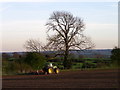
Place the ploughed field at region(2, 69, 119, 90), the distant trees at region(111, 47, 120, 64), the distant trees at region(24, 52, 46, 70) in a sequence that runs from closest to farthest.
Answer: the ploughed field at region(2, 69, 119, 90) → the distant trees at region(111, 47, 120, 64) → the distant trees at region(24, 52, 46, 70)

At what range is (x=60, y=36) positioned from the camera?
3444cm

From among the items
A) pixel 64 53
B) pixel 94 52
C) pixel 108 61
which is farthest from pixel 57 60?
pixel 108 61

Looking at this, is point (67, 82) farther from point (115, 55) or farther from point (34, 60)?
point (115, 55)

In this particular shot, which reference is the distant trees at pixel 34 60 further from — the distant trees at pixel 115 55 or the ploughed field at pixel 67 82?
the ploughed field at pixel 67 82

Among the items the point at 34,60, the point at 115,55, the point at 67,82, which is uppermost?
the point at 115,55

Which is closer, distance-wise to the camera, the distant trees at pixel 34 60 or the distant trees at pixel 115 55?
the distant trees at pixel 115 55

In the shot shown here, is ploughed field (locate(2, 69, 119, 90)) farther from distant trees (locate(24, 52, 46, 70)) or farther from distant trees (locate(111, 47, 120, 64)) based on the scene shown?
distant trees (locate(24, 52, 46, 70))

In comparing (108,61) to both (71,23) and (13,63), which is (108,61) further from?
(13,63)

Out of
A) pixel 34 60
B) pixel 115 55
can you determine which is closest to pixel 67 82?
pixel 34 60

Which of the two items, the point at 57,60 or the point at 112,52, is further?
the point at 57,60

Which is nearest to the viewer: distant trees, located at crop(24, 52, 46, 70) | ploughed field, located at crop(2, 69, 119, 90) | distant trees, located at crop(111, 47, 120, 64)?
ploughed field, located at crop(2, 69, 119, 90)

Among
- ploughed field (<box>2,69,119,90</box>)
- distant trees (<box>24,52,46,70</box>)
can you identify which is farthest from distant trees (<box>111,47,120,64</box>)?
ploughed field (<box>2,69,119,90</box>)

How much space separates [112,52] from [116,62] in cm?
108

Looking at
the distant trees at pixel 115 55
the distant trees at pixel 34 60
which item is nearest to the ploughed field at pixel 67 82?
the distant trees at pixel 115 55
